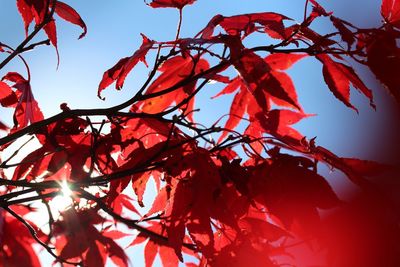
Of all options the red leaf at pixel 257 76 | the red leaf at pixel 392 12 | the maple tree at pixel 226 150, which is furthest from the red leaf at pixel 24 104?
the red leaf at pixel 392 12

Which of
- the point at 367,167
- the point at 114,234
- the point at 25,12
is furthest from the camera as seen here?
the point at 114,234

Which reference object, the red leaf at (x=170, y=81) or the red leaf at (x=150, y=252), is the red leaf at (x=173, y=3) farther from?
the red leaf at (x=150, y=252)

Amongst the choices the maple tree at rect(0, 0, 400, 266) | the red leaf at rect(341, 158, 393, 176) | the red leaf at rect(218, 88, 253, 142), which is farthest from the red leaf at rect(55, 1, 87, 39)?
the red leaf at rect(341, 158, 393, 176)

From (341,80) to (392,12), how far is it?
0.51 feet

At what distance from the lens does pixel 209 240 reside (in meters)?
0.90

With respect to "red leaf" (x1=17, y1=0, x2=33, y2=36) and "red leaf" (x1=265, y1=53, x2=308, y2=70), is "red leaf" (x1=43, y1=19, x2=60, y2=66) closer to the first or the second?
"red leaf" (x1=17, y1=0, x2=33, y2=36)

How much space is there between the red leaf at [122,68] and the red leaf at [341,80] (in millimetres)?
305

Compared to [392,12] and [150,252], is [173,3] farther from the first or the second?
[150,252]

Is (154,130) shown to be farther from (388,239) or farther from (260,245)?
(388,239)

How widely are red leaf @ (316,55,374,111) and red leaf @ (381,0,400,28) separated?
12 centimetres

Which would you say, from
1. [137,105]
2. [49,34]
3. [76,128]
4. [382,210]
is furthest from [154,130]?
[382,210]

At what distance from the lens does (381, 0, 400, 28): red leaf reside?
0.89 m

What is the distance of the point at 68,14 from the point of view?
0.97 metres

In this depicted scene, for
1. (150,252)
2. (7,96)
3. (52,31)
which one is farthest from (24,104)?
(150,252)
